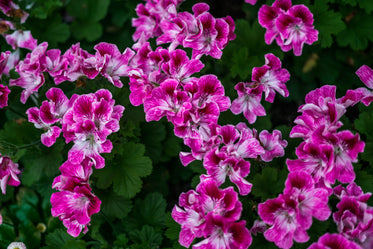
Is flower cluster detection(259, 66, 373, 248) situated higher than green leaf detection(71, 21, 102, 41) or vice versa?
flower cluster detection(259, 66, 373, 248)

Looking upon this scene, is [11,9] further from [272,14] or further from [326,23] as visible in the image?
[326,23]

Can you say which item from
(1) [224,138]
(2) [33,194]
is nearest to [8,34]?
(2) [33,194]

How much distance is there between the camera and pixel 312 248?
61.6 inches

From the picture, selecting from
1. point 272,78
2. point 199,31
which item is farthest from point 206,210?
point 199,31

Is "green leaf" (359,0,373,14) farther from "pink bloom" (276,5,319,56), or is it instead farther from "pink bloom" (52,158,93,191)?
"pink bloom" (52,158,93,191)

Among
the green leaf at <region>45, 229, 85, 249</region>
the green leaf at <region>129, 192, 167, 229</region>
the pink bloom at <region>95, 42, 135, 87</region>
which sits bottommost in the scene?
the green leaf at <region>45, 229, 85, 249</region>

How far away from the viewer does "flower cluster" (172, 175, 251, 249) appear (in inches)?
65.8

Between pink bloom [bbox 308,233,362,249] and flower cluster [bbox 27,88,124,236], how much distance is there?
1035 mm

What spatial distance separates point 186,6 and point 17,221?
2.13 m

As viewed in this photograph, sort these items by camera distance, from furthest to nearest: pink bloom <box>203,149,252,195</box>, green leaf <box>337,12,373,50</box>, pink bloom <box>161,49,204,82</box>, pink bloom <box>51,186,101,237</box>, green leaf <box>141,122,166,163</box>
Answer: green leaf <box>337,12,373,50</box> < green leaf <box>141,122,166,163</box> < pink bloom <box>161,49,204,82</box> < pink bloom <box>51,186,101,237</box> < pink bloom <box>203,149,252,195</box>

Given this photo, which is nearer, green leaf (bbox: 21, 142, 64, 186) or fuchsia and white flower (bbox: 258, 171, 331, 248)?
fuchsia and white flower (bbox: 258, 171, 331, 248)

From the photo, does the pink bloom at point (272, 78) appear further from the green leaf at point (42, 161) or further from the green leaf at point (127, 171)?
the green leaf at point (42, 161)

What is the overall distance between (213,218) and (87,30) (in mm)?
2321


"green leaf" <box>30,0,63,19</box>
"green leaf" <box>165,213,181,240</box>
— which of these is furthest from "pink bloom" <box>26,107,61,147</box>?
"green leaf" <box>30,0,63,19</box>
